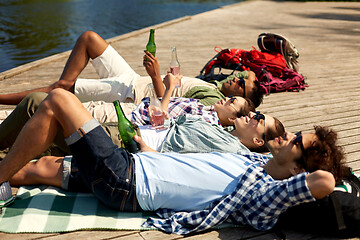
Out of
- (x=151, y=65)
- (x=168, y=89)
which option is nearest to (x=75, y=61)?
(x=151, y=65)

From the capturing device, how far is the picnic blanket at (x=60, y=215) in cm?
245

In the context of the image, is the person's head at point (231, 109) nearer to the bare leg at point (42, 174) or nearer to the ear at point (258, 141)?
the ear at point (258, 141)

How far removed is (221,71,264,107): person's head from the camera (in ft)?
14.0

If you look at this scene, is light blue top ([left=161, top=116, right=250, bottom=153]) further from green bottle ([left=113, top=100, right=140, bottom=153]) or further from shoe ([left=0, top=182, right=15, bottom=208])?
shoe ([left=0, top=182, right=15, bottom=208])

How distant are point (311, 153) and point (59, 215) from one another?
156 centimetres

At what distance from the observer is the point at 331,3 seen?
1686 centimetres

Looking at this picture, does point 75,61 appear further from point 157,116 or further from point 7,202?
point 7,202

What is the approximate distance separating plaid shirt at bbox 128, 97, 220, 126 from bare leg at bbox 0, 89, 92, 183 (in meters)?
1.13

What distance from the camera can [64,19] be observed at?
15.6 metres

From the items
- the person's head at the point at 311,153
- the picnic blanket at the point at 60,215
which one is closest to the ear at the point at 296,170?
the person's head at the point at 311,153

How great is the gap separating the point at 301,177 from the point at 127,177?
3.28 ft

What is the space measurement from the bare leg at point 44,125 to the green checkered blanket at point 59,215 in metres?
0.24

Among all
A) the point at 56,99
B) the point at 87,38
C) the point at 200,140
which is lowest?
the point at 200,140

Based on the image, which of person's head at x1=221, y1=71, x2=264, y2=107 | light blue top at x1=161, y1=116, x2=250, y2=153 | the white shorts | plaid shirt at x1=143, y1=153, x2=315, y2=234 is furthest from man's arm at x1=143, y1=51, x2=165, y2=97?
plaid shirt at x1=143, y1=153, x2=315, y2=234
